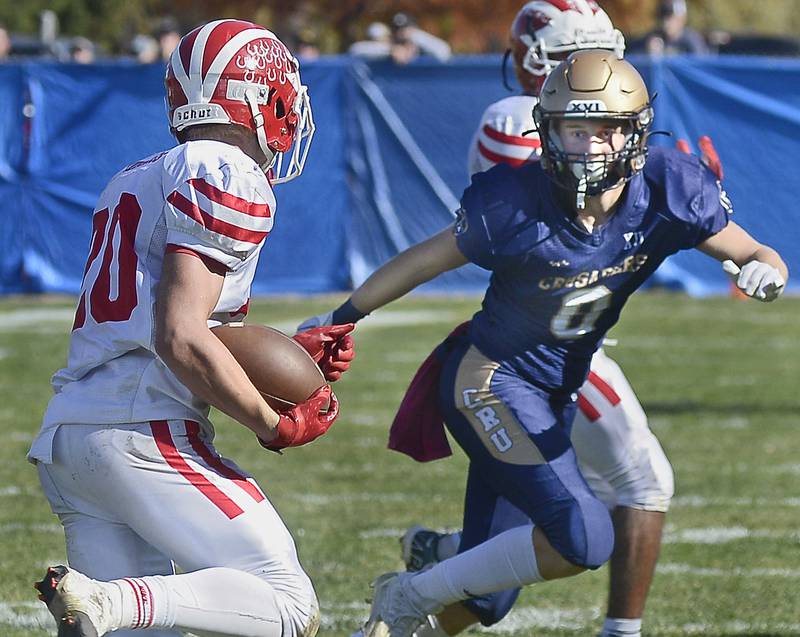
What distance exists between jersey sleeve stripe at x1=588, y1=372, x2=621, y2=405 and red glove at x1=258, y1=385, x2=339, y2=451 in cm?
116

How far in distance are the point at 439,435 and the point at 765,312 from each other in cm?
751

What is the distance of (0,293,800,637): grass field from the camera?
14.6 feet

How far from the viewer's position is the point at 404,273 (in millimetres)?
3756

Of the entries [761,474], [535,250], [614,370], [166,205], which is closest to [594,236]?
[535,250]

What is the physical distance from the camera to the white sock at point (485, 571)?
3.59 m

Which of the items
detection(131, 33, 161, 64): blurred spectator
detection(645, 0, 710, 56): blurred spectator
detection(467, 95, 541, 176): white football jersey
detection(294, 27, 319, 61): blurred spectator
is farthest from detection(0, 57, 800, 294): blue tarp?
detection(467, 95, 541, 176): white football jersey

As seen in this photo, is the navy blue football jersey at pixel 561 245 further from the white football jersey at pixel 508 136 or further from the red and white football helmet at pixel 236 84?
the red and white football helmet at pixel 236 84

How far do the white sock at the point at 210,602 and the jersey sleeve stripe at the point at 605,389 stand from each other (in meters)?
1.40

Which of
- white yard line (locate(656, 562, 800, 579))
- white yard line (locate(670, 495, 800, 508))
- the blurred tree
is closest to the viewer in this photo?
white yard line (locate(656, 562, 800, 579))

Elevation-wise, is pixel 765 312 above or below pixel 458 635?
below

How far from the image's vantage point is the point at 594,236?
3.63 meters

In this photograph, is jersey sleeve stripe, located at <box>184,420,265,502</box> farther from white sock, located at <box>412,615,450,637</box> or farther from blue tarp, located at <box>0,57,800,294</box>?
blue tarp, located at <box>0,57,800,294</box>

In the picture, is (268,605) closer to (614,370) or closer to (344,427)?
(614,370)

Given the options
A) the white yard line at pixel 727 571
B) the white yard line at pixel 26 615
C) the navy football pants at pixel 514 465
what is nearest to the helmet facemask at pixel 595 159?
the navy football pants at pixel 514 465
